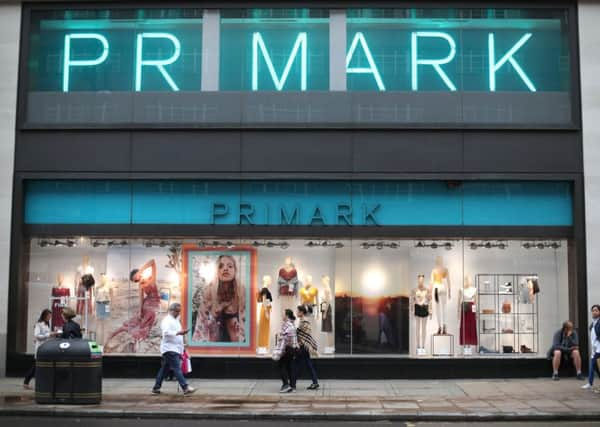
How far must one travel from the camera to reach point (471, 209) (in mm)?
18312

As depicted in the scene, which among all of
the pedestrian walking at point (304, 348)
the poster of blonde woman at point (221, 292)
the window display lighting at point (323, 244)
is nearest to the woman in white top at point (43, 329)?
the poster of blonde woman at point (221, 292)

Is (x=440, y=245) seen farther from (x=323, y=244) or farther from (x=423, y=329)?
(x=323, y=244)

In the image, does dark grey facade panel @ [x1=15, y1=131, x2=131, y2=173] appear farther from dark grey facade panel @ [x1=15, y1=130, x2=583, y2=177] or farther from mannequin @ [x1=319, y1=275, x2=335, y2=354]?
mannequin @ [x1=319, y1=275, x2=335, y2=354]

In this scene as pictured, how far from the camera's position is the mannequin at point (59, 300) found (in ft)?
61.6

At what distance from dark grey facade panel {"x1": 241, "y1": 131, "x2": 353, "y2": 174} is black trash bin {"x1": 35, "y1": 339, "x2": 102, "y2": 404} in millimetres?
5995

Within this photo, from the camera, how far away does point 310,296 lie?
60.8ft

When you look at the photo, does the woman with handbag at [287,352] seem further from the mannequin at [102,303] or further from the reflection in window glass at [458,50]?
the reflection in window glass at [458,50]

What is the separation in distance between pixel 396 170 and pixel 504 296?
3.79 meters

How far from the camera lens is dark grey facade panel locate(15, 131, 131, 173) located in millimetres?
→ 18547

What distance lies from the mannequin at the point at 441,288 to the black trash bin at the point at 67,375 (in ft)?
26.1


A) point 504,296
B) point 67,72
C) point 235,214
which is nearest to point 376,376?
point 504,296

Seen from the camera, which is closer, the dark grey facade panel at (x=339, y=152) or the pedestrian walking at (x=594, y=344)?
the pedestrian walking at (x=594, y=344)

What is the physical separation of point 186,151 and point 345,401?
6880 millimetres

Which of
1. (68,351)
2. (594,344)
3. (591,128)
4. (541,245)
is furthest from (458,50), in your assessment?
(68,351)
